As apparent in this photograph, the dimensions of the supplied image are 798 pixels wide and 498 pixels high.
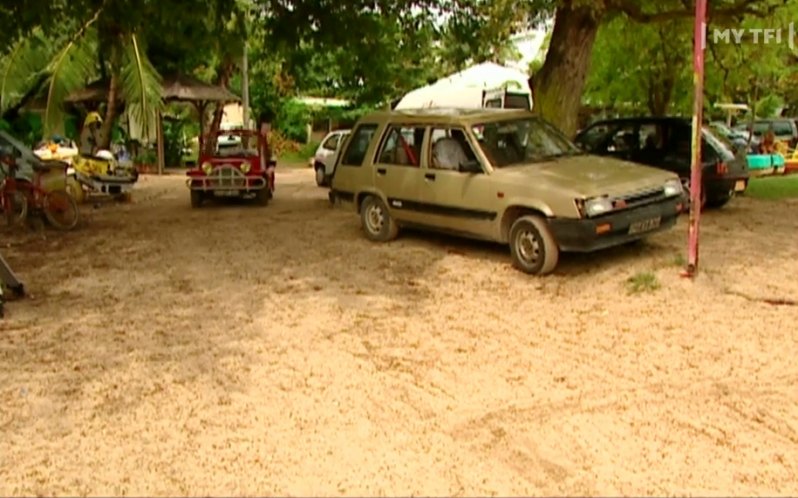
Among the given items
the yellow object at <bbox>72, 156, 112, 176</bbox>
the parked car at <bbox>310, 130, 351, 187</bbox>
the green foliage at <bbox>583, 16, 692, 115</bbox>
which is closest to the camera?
the yellow object at <bbox>72, 156, 112, 176</bbox>

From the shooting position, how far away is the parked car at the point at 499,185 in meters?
8.54

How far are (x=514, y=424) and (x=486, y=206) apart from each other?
4.62 m

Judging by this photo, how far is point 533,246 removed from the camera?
880 cm

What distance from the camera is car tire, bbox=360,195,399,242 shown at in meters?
10.9

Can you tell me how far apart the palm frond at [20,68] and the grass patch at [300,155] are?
41.2 feet

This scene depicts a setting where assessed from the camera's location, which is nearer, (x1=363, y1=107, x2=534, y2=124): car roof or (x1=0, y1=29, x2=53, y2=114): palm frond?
(x1=363, y1=107, x2=534, y2=124): car roof

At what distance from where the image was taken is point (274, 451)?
4633 mm

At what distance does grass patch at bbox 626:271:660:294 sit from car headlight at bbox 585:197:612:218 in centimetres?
72

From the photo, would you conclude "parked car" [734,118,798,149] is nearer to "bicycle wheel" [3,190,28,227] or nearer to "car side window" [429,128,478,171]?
"car side window" [429,128,478,171]

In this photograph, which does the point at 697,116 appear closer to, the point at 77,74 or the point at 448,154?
the point at 448,154

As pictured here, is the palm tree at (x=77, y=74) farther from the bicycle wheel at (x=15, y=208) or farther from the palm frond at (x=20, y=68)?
the bicycle wheel at (x=15, y=208)

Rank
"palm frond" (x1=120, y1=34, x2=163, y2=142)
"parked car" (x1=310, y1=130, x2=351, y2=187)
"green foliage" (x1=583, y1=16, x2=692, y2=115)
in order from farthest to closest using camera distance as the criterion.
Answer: "parked car" (x1=310, y1=130, x2=351, y2=187) → "palm frond" (x1=120, y1=34, x2=163, y2=142) → "green foliage" (x1=583, y1=16, x2=692, y2=115)

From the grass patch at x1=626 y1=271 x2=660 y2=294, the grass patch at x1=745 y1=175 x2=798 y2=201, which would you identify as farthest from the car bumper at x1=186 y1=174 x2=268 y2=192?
the grass patch at x1=626 y1=271 x2=660 y2=294

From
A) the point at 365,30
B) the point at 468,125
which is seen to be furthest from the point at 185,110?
the point at 468,125
